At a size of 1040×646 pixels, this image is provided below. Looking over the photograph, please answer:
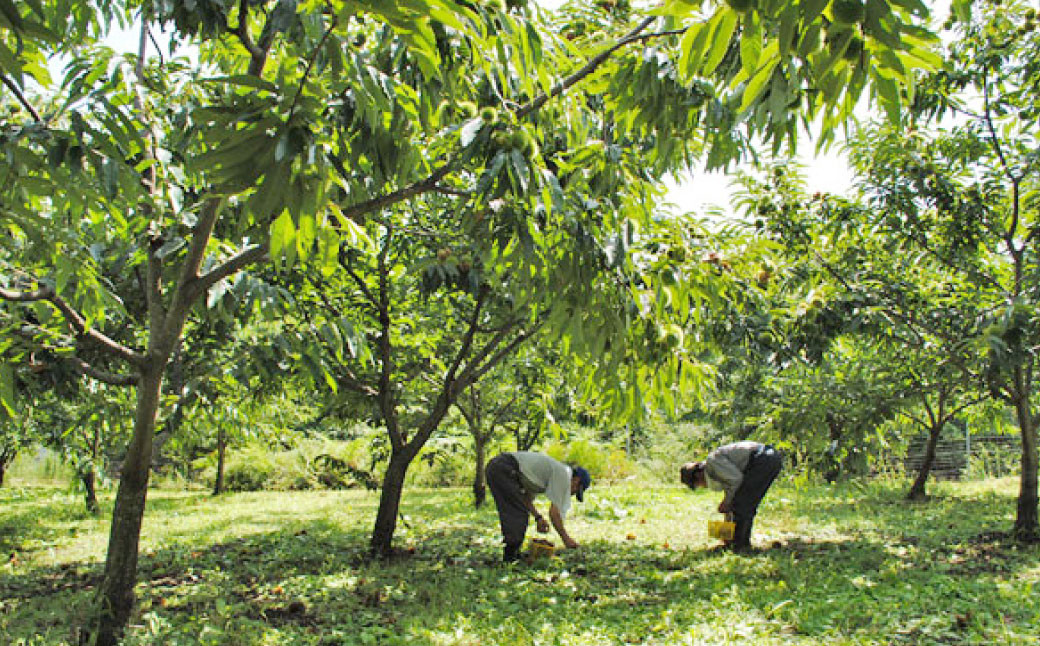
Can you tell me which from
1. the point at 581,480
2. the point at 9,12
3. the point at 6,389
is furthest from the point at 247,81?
the point at 581,480

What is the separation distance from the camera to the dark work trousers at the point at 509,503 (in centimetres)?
643

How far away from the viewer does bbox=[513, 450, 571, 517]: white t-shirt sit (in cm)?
663

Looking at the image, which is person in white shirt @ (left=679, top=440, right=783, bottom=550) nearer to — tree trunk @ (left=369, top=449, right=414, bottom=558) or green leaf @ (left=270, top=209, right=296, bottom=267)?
tree trunk @ (left=369, top=449, right=414, bottom=558)

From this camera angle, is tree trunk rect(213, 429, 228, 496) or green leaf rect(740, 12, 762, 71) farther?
tree trunk rect(213, 429, 228, 496)

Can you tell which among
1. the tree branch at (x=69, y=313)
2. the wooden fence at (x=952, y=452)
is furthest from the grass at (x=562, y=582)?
the wooden fence at (x=952, y=452)

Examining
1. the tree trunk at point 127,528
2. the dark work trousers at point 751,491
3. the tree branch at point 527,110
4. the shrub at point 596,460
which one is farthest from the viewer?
the shrub at point 596,460

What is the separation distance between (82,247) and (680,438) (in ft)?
58.5

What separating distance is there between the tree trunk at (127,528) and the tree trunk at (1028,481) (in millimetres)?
6916

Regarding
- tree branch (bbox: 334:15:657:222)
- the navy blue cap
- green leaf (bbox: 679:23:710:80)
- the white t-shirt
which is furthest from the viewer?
the navy blue cap

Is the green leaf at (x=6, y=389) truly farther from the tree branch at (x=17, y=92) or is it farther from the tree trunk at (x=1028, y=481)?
the tree trunk at (x=1028, y=481)

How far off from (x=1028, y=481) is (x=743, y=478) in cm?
249

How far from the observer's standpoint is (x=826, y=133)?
1.60 m

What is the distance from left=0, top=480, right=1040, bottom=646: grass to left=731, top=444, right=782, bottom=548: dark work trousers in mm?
299

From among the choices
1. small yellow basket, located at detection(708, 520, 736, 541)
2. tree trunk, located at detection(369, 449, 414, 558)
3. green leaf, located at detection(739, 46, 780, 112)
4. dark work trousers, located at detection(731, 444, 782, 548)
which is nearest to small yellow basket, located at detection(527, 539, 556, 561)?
tree trunk, located at detection(369, 449, 414, 558)
